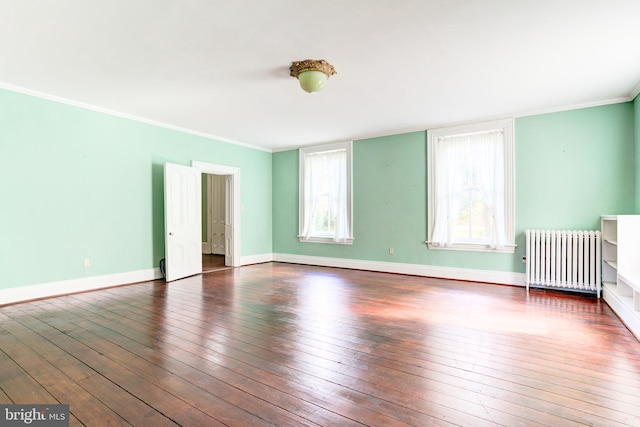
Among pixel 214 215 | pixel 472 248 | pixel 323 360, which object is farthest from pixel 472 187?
pixel 214 215

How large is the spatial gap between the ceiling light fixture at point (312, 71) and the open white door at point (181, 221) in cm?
309

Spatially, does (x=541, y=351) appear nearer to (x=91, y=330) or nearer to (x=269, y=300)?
(x=269, y=300)

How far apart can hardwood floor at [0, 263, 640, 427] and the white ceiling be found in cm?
265

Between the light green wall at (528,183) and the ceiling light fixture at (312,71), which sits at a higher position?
the ceiling light fixture at (312,71)

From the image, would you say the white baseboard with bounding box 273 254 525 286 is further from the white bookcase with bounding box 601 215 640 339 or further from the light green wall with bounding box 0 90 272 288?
the light green wall with bounding box 0 90 272 288

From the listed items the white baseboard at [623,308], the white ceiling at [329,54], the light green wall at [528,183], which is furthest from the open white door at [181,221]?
the white baseboard at [623,308]

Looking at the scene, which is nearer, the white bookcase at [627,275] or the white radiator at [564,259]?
the white bookcase at [627,275]

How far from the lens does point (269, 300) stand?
4.22 m

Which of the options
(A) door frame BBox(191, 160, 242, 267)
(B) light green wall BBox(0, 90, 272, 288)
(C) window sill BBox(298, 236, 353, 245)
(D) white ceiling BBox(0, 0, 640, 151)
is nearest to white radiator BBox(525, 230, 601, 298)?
(D) white ceiling BBox(0, 0, 640, 151)

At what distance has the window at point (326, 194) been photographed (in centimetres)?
676

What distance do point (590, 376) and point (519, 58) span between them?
2.84 m

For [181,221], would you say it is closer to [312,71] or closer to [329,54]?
[312,71]

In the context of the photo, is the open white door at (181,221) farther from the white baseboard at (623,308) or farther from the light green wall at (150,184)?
the white baseboard at (623,308)

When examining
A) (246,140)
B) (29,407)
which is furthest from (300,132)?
(29,407)
